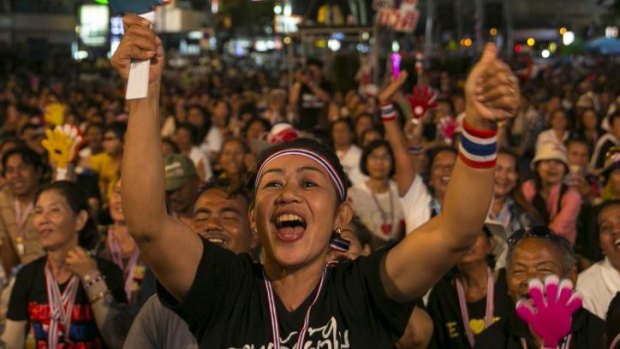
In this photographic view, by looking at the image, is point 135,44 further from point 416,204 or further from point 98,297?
point 416,204

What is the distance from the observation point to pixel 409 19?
21766mm

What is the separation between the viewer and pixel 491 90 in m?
2.97

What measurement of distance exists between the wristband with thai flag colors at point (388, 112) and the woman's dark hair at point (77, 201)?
279 centimetres

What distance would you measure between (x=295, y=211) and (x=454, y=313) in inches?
110

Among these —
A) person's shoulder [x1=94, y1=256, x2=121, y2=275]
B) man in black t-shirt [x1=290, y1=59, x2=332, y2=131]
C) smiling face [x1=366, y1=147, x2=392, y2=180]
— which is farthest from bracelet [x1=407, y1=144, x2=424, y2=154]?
man in black t-shirt [x1=290, y1=59, x2=332, y2=131]

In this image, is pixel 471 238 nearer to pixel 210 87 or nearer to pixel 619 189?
pixel 619 189

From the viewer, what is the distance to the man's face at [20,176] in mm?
8703

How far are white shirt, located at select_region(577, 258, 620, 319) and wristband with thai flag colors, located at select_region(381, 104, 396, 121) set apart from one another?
2.65 m

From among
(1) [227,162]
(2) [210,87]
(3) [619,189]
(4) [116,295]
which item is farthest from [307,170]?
(2) [210,87]

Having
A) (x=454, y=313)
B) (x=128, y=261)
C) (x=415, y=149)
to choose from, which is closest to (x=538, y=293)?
(x=454, y=313)

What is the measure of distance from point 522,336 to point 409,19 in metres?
17.3

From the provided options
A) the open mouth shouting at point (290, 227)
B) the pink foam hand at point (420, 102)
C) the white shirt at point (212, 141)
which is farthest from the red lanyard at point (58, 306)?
the white shirt at point (212, 141)

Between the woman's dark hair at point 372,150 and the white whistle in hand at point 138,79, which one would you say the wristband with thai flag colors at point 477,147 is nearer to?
the white whistle in hand at point 138,79

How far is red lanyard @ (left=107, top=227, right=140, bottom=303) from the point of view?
6.62 meters
